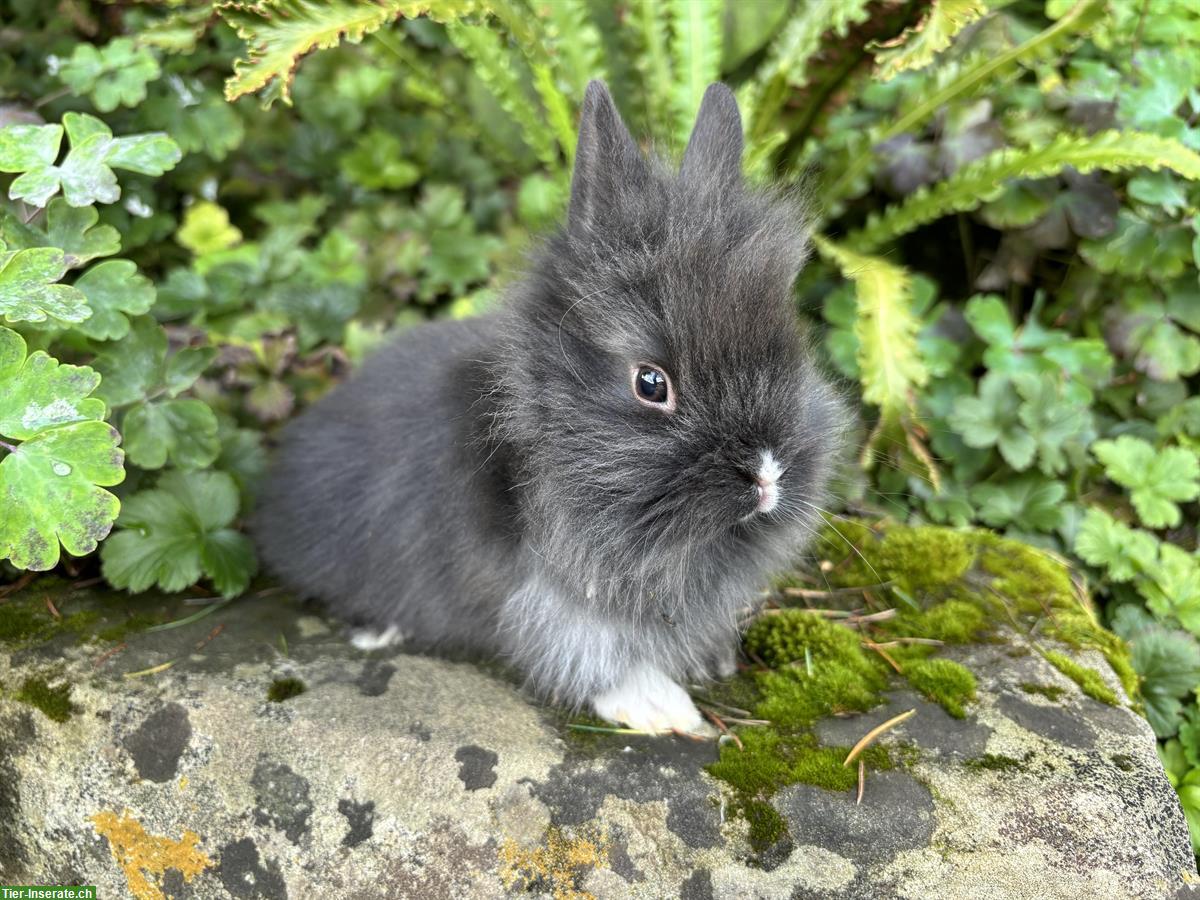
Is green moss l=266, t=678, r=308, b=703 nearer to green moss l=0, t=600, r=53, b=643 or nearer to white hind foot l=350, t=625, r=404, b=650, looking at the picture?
white hind foot l=350, t=625, r=404, b=650

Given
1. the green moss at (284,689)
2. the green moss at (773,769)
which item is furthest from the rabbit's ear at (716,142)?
the green moss at (284,689)

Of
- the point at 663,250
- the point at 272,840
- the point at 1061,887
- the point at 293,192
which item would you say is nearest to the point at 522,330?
the point at 663,250

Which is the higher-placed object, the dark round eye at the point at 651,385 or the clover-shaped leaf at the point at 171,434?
the dark round eye at the point at 651,385

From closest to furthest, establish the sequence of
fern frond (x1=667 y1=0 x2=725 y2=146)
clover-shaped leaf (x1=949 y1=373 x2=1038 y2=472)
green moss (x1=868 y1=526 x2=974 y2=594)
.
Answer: green moss (x1=868 y1=526 x2=974 y2=594), clover-shaped leaf (x1=949 y1=373 x2=1038 y2=472), fern frond (x1=667 y1=0 x2=725 y2=146)

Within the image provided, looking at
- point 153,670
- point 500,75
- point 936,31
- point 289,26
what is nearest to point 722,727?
point 153,670

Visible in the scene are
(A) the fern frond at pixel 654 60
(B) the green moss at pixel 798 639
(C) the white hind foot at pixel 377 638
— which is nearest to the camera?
(B) the green moss at pixel 798 639

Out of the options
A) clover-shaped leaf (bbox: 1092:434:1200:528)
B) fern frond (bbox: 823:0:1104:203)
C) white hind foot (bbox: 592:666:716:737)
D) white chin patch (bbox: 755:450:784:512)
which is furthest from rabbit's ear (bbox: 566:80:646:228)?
clover-shaped leaf (bbox: 1092:434:1200:528)

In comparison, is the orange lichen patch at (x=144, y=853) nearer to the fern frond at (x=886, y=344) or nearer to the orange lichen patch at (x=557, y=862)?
the orange lichen patch at (x=557, y=862)
